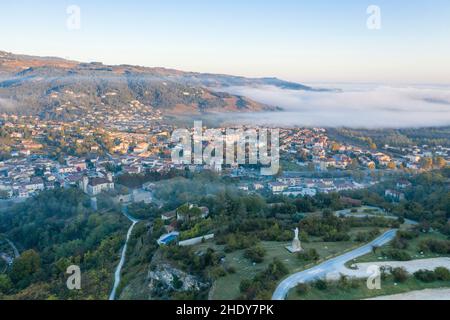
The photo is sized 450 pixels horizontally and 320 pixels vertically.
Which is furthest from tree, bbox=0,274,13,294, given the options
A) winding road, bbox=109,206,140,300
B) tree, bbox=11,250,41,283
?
winding road, bbox=109,206,140,300

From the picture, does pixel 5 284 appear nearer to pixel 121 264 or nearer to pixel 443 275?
pixel 121 264

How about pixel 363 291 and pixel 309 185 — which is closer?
pixel 363 291

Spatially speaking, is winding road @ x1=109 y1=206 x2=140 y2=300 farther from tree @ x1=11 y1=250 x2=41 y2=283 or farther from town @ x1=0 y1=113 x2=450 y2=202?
town @ x1=0 y1=113 x2=450 y2=202

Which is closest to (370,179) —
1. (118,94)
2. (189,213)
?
(189,213)

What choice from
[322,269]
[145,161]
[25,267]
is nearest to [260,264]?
[322,269]

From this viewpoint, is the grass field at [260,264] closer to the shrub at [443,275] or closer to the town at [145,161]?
the shrub at [443,275]
